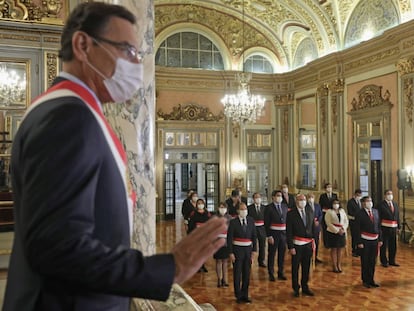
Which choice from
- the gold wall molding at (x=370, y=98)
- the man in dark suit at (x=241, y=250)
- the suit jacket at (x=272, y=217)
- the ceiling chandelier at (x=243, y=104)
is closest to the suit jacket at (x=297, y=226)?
the man in dark suit at (x=241, y=250)

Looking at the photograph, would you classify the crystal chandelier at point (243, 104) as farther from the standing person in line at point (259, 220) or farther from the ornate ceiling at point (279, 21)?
the ornate ceiling at point (279, 21)

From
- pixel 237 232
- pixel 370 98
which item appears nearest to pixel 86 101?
pixel 237 232

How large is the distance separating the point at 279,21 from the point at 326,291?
11404mm

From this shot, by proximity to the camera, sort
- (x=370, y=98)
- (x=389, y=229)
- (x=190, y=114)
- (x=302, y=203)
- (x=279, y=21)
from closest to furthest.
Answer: (x=302, y=203), (x=389, y=229), (x=370, y=98), (x=190, y=114), (x=279, y=21)

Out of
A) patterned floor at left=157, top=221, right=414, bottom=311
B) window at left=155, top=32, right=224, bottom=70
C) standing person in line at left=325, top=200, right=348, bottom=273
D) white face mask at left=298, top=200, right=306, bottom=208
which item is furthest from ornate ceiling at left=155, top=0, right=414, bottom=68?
patterned floor at left=157, top=221, right=414, bottom=311

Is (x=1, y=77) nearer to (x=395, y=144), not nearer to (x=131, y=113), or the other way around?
(x=131, y=113)

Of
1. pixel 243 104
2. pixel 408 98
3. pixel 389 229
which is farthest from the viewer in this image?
pixel 243 104

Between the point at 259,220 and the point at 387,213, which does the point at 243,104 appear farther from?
the point at 387,213

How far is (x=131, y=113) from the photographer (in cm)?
211


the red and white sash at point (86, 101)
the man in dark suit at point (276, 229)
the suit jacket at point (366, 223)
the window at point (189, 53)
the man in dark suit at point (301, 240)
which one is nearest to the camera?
the red and white sash at point (86, 101)

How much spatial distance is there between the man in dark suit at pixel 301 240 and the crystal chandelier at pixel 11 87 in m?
5.01

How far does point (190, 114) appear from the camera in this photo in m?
15.3

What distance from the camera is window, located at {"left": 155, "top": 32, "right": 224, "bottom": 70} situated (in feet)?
50.0

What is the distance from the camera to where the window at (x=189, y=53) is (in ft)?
50.0
